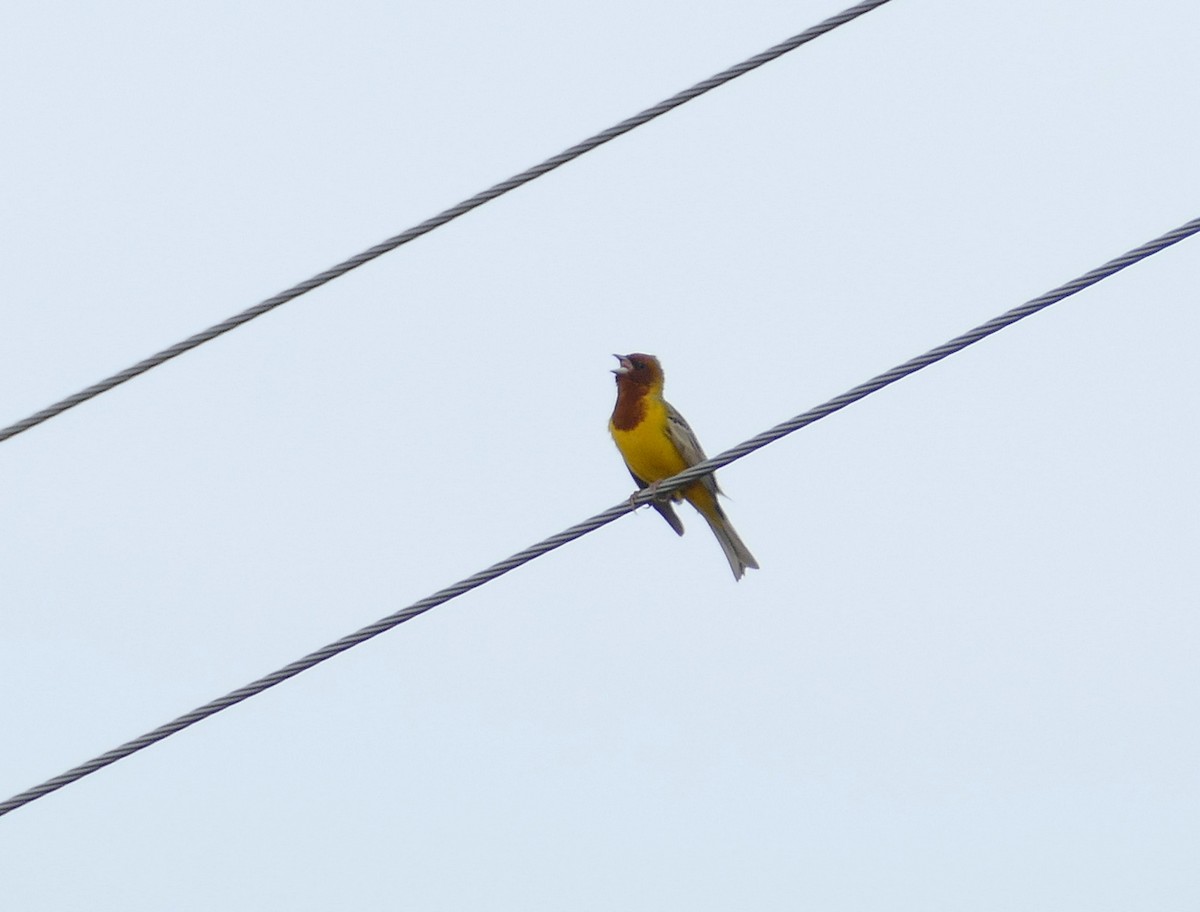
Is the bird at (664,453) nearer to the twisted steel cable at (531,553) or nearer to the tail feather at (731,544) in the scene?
the tail feather at (731,544)

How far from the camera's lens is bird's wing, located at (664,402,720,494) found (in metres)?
10.1

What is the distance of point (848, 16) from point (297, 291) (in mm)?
1953

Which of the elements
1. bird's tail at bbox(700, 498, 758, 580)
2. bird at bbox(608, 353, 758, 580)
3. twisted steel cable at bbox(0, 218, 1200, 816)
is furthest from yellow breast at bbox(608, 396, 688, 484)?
twisted steel cable at bbox(0, 218, 1200, 816)

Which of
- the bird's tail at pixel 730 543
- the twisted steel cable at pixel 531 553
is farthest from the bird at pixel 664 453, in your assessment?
the twisted steel cable at pixel 531 553

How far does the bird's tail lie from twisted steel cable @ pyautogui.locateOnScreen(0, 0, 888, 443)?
3985 millimetres

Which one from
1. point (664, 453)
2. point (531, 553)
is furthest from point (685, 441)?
point (531, 553)

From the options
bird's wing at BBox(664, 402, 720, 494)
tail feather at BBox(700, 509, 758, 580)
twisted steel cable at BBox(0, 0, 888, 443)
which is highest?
twisted steel cable at BBox(0, 0, 888, 443)

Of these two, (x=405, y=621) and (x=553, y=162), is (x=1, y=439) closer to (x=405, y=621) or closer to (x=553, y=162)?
(x=405, y=621)

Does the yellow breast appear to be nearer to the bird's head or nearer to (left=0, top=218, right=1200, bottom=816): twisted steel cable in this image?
the bird's head

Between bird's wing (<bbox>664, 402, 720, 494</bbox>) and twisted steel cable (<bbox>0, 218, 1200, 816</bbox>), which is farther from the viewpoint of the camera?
bird's wing (<bbox>664, 402, 720, 494</bbox>)

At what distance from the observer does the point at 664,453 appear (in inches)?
396

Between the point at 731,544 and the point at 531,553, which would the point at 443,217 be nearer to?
the point at 531,553

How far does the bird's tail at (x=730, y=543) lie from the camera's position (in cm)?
1034

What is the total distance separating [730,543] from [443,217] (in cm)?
413
